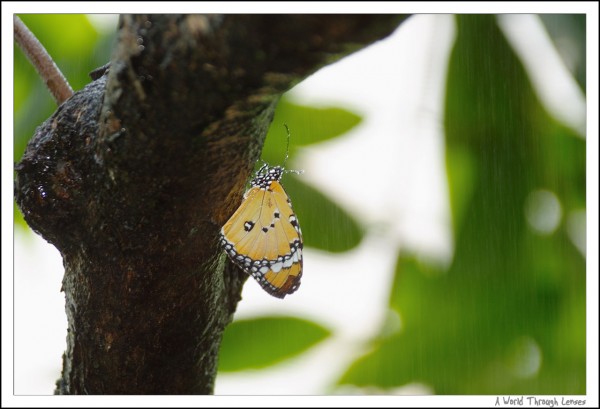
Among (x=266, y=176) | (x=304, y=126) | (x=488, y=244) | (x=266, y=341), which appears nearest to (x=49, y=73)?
(x=266, y=176)

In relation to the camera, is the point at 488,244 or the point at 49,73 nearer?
the point at 49,73

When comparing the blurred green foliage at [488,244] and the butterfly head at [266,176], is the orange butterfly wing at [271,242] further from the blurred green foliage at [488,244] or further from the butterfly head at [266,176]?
the blurred green foliage at [488,244]

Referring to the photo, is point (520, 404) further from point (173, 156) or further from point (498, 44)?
point (173, 156)

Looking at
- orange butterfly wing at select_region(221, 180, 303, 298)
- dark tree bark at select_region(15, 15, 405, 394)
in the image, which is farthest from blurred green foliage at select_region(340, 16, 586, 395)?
dark tree bark at select_region(15, 15, 405, 394)

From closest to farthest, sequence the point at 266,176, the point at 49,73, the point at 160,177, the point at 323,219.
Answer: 1. the point at 160,177
2. the point at 49,73
3. the point at 266,176
4. the point at 323,219

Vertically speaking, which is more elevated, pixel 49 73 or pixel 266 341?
pixel 49 73

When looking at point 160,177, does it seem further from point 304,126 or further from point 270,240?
point 304,126

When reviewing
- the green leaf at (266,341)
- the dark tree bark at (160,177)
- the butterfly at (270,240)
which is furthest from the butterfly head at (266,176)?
the green leaf at (266,341)
